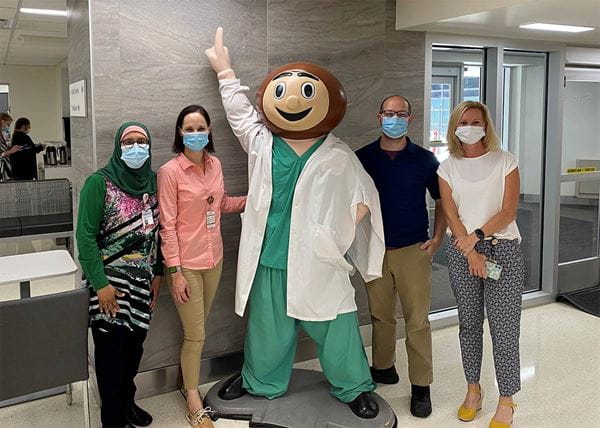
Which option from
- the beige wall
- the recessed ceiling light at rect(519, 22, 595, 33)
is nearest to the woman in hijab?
the recessed ceiling light at rect(519, 22, 595, 33)

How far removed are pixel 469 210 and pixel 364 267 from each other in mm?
555

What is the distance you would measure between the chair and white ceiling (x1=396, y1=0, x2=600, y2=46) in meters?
2.21

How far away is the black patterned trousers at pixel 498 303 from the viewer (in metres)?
2.55

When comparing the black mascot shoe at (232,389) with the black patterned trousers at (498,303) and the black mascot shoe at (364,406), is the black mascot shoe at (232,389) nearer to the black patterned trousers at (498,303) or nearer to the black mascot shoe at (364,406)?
the black mascot shoe at (364,406)

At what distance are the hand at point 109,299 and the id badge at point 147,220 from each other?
0.90ft

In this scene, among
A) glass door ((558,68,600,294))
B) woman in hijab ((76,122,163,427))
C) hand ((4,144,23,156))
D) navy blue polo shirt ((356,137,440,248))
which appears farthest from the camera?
hand ((4,144,23,156))

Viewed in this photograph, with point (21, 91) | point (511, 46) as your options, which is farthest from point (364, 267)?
point (21, 91)

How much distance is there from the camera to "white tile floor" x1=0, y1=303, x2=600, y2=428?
277cm

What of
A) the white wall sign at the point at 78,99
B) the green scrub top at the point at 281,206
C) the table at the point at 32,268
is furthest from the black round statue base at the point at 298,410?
the white wall sign at the point at 78,99

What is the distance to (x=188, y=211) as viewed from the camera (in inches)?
101

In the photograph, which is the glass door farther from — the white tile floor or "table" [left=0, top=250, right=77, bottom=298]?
"table" [left=0, top=250, right=77, bottom=298]

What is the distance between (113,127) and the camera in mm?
2715

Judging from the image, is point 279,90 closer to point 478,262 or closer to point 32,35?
point 478,262

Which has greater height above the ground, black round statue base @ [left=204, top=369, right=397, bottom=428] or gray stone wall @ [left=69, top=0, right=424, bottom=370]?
gray stone wall @ [left=69, top=0, right=424, bottom=370]
